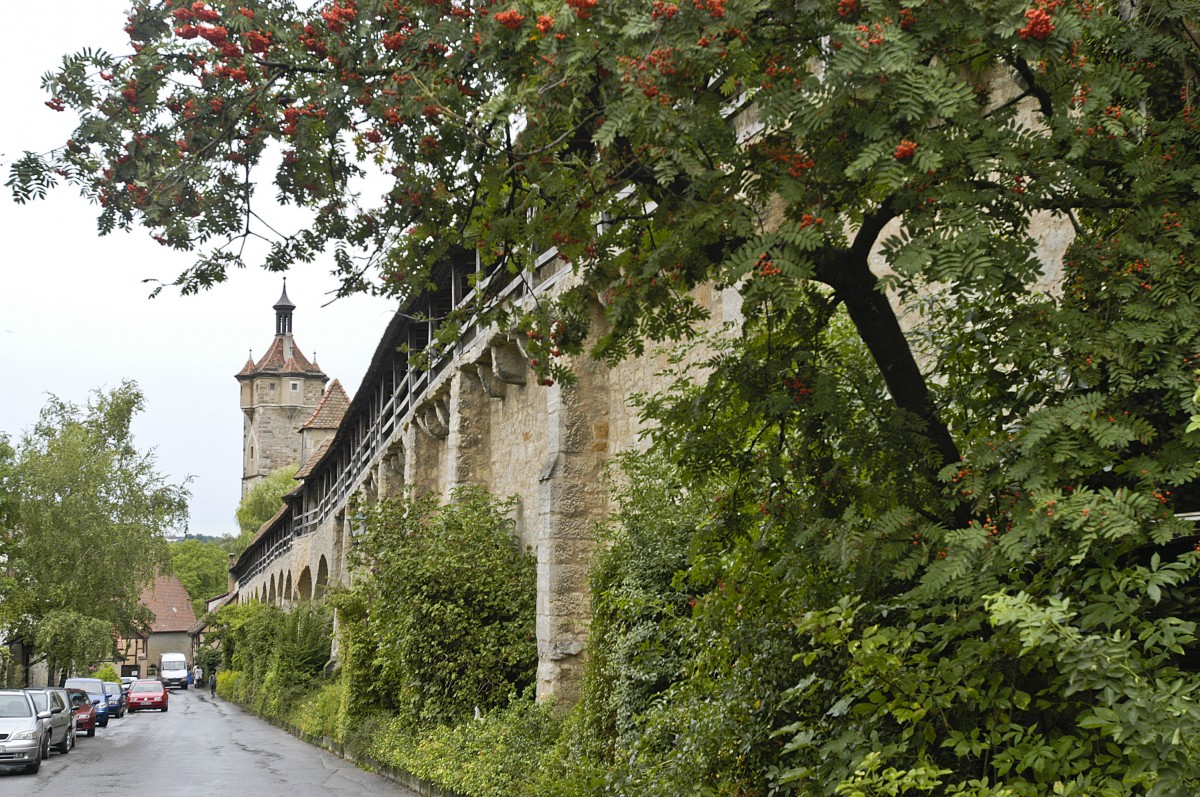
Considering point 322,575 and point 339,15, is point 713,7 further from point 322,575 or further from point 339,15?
point 322,575

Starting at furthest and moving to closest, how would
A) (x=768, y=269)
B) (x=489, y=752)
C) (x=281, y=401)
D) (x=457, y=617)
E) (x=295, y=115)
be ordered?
(x=281, y=401), (x=457, y=617), (x=489, y=752), (x=295, y=115), (x=768, y=269)

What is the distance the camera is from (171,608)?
10156cm

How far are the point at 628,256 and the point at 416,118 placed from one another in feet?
4.04

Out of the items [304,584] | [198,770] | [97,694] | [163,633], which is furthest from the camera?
[163,633]

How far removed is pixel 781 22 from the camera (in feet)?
15.9

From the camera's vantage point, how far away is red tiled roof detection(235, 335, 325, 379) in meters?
93.6

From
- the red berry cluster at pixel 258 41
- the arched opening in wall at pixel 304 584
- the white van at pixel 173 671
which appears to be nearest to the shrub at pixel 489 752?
the red berry cluster at pixel 258 41

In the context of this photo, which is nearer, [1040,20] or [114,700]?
[1040,20]

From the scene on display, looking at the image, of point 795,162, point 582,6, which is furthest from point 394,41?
point 795,162

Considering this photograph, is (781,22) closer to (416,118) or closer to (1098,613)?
(416,118)

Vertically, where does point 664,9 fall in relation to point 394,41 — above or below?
below

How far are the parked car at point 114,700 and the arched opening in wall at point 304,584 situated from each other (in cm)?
641

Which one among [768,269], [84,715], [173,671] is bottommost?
[84,715]

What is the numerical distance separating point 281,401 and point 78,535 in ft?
182
